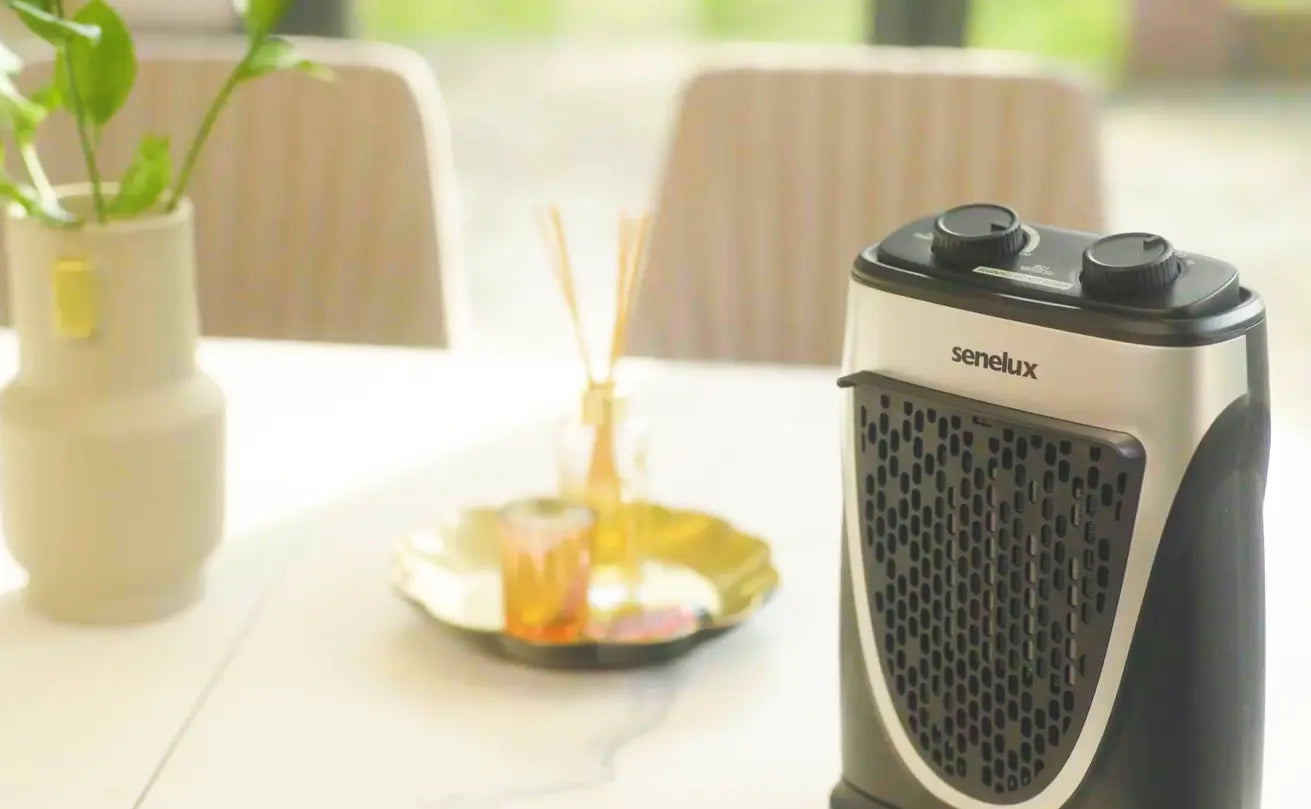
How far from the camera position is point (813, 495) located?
1.09 meters

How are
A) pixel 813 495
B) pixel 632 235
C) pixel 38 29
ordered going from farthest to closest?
pixel 813 495 → pixel 632 235 → pixel 38 29

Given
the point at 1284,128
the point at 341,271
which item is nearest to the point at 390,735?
the point at 341,271

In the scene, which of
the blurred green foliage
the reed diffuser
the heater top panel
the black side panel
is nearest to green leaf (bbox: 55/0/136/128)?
the reed diffuser

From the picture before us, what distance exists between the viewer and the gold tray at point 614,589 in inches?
33.9

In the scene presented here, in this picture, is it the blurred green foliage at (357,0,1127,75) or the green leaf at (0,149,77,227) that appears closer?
the green leaf at (0,149,77,227)

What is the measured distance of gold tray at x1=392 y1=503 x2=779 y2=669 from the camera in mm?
861

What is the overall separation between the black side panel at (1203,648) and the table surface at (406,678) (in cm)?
16

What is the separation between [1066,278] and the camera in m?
0.63

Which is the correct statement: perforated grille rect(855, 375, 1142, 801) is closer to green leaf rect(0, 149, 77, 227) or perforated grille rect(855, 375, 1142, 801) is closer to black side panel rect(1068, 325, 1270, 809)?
black side panel rect(1068, 325, 1270, 809)

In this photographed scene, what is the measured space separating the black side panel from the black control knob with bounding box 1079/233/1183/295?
4cm

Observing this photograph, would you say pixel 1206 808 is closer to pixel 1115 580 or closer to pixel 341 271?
pixel 1115 580

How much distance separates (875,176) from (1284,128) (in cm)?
150

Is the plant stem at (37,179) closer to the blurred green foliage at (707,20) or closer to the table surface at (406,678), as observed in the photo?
the table surface at (406,678)

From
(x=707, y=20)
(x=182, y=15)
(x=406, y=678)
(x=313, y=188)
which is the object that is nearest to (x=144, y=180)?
(x=406, y=678)
